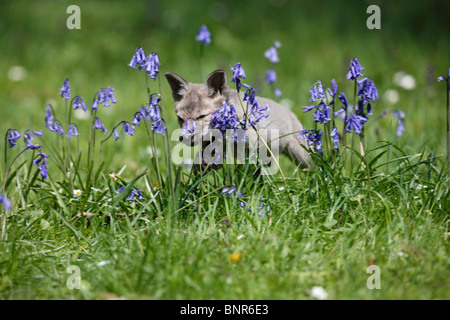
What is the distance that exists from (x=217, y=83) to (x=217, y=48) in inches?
187

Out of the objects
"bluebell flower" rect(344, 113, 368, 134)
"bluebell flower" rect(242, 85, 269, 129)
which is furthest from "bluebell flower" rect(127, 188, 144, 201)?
"bluebell flower" rect(344, 113, 368, 134)

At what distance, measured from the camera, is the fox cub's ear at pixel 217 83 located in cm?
391

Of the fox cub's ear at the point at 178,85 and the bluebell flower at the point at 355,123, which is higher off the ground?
the fox cub's ear at the point at 178,85

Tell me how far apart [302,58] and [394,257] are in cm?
556

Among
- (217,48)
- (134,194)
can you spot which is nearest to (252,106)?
(134,194)

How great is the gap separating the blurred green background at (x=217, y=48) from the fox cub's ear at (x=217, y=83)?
159 cm

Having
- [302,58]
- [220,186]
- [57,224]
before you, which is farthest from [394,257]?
[302,58]

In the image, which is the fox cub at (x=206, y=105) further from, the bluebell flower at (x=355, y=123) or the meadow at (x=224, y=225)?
the bluebell flower at (x=355, y=123)

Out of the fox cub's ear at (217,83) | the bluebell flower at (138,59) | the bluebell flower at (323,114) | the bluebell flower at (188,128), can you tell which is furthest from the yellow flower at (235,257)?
the fox cub's ear at (217,83)

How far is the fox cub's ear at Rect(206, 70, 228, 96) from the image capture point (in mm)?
3910

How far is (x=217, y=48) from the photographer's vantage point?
860cm

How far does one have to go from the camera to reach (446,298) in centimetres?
270

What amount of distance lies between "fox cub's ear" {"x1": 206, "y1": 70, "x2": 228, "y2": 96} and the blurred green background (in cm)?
159

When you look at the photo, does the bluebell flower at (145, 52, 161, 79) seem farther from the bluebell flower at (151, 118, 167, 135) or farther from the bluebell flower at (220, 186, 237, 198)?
the bluebell flower at (220, 186, 237, 198)
